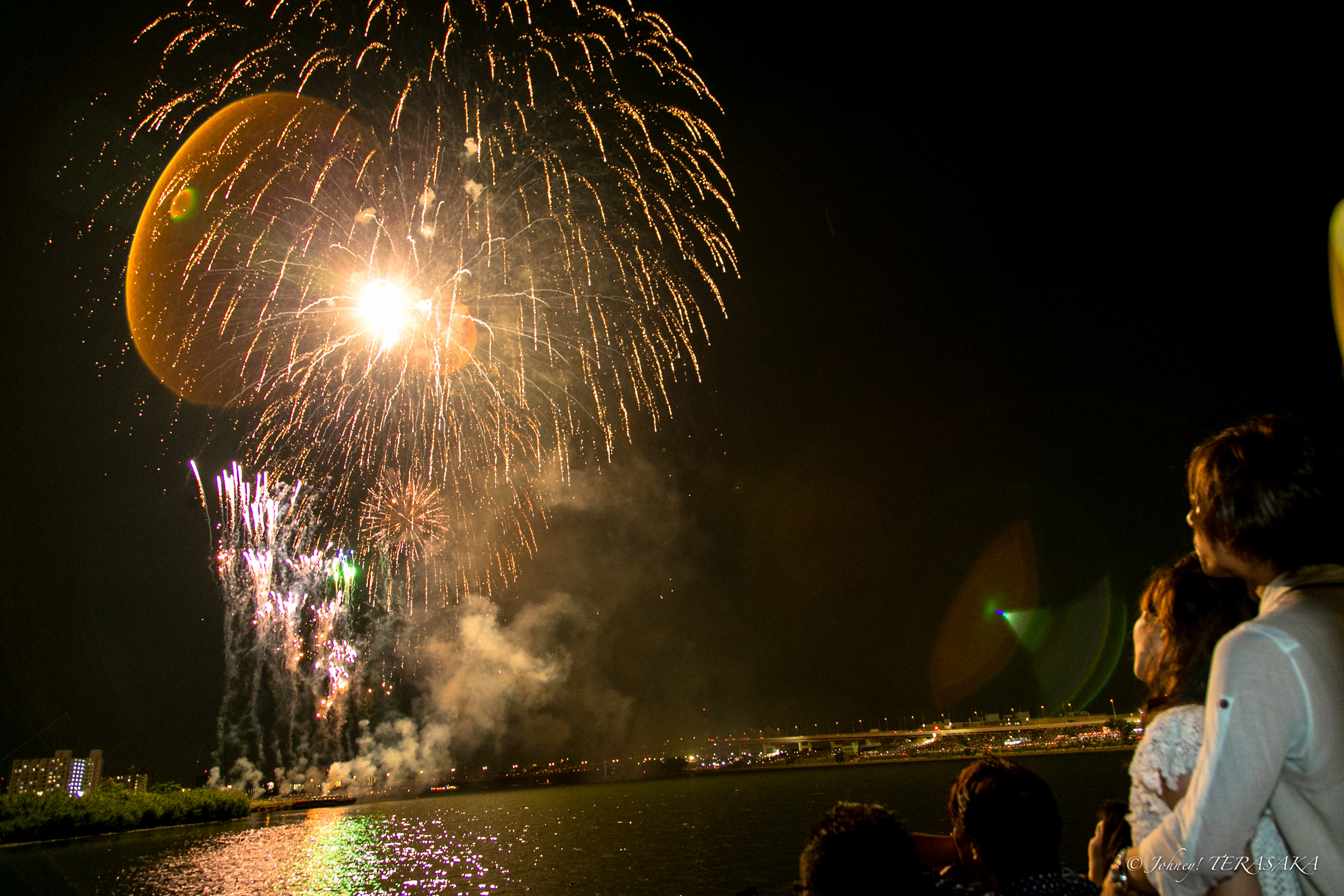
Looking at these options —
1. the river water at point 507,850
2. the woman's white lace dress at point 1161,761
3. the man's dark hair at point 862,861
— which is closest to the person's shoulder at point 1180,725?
Result: the woman's white lace dress at point 1161,761

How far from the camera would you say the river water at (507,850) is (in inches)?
1559

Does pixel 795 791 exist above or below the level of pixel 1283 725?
below

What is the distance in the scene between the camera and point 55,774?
11931 cm

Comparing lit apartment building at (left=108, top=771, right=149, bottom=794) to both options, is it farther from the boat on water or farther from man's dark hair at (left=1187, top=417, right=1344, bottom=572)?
man's dark hair at (left=1187, top=417, right=1344, bottom=572)

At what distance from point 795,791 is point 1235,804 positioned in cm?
12738

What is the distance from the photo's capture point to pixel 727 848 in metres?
49.0

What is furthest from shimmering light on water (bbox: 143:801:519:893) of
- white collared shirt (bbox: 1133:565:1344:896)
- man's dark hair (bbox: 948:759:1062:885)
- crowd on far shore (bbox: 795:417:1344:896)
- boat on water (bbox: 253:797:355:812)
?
boat on water (bbox: 253:797:355:812)

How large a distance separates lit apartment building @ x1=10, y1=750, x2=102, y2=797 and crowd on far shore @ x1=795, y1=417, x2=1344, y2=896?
517ft

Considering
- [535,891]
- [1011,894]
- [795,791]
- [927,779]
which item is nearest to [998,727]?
[927,779]

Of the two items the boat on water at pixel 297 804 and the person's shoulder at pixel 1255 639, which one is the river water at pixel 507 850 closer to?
the person's shoulder at pixel 1255 639

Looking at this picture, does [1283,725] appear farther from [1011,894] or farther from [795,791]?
[795,791]

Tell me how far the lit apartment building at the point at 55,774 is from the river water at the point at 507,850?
35.7 m

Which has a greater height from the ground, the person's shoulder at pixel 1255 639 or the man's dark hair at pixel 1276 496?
the man's dark hair at pixel 1276 496

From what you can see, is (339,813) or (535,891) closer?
(535,891)
